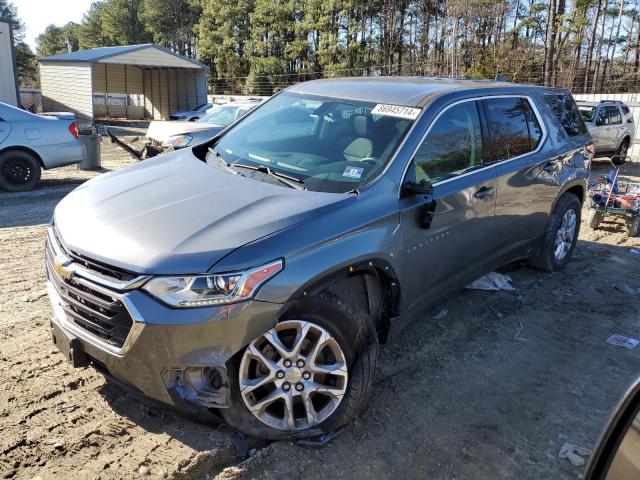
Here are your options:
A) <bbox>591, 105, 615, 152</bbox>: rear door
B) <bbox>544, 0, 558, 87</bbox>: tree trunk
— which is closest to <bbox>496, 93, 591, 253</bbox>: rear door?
<bbox>591, 105, 615, 152</bbox>: rear door

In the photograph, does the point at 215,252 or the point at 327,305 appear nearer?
the point at 215,252

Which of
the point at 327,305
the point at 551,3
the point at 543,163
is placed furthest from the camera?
the point at 551,3

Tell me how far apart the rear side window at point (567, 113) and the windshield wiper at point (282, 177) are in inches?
129

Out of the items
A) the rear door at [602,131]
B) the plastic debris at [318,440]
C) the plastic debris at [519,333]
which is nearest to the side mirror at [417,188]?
the plastic debris at [318,440]

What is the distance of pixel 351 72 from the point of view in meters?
34.8

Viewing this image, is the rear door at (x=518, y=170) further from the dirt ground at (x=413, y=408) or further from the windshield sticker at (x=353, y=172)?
the windshield sticker at (x=353, y=172)

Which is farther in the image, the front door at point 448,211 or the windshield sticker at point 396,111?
the windshield sticker at point 396,111

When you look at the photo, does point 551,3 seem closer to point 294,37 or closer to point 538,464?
point 294,37

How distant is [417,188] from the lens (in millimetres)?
3279

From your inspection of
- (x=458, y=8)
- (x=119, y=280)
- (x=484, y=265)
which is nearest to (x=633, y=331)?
(x=484, y=265)

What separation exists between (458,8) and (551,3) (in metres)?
5.19

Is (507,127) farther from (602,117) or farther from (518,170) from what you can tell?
(602,117)

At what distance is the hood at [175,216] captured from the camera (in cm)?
253

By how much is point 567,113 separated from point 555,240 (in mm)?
1386
